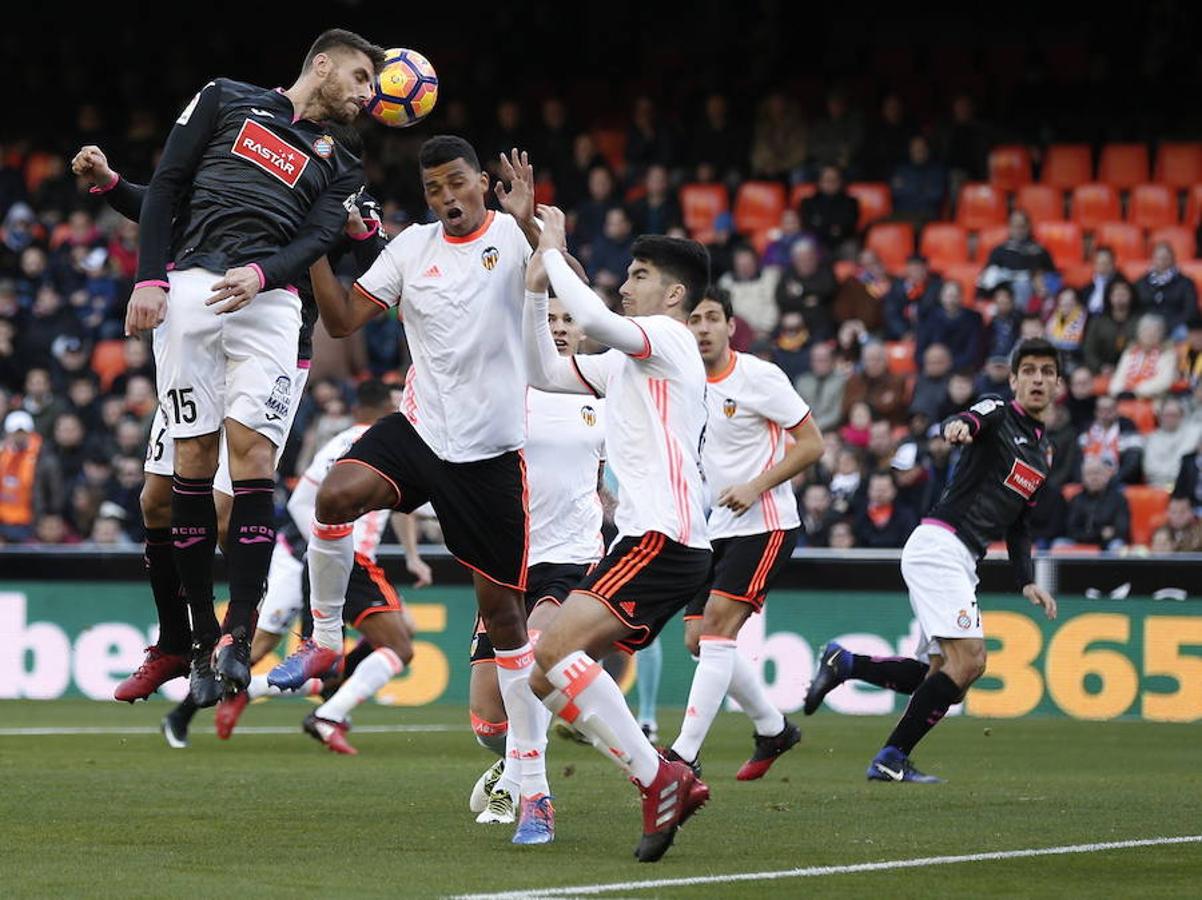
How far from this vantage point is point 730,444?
12.1m

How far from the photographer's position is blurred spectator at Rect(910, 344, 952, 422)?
64.0 ft

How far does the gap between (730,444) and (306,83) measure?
4.12m

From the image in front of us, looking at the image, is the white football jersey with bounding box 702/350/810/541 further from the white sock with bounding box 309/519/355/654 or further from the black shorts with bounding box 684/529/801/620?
the white sock with bounding box 309/519/355/654

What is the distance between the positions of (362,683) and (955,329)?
8.49 m

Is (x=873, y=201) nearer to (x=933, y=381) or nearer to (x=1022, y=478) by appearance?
(x=933, y=381)

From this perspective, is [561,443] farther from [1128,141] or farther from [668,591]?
A: [1128,141]

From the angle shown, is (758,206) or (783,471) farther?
(758,206)

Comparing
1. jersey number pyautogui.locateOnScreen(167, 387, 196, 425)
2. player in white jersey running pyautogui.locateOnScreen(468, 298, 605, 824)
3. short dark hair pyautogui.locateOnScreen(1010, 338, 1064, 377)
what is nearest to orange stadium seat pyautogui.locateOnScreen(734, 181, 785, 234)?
short dark hair pyautogui.locateOnScreen(1010, 338, 1064, 377)

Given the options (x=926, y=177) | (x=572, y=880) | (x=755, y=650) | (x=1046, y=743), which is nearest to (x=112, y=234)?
(x=926, y=177)

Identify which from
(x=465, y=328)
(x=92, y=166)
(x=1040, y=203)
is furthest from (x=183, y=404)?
(x=1040, y=203)

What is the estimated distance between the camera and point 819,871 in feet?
24.6

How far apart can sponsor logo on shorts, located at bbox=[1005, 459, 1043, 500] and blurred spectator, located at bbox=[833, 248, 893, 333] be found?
29.9 ft

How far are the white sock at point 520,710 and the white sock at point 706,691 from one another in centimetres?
208

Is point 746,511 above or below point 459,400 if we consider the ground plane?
below
